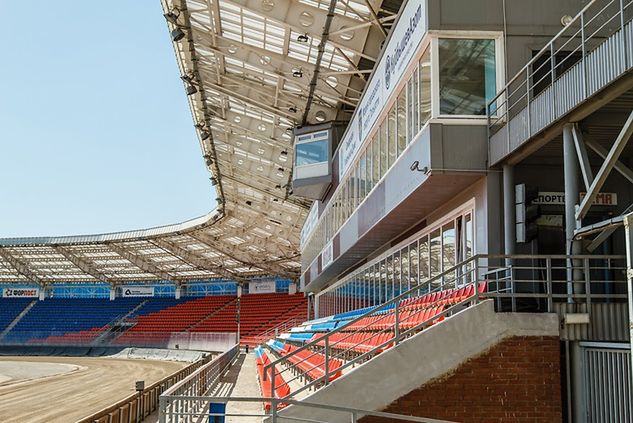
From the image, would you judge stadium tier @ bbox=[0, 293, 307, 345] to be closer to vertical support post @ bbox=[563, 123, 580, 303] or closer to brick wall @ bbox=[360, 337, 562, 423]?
brick wall @ bbox=[360, 337, 562, 423]

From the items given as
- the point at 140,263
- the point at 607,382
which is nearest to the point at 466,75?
the point at 607,382

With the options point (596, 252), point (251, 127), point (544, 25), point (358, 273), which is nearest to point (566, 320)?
point (596, 252)

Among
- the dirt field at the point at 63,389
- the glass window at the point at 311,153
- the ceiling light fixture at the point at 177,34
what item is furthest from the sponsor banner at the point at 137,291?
the ceiling light fixture at the point at 177,34

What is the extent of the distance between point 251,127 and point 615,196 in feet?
82.5

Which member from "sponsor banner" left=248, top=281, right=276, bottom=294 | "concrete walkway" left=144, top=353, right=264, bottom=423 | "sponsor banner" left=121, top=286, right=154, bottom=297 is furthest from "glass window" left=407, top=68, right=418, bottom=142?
"sponsor banner" left=121, top=286, right=154, bottom=297

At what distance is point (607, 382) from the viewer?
34.1ft

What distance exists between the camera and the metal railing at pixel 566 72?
9.59m

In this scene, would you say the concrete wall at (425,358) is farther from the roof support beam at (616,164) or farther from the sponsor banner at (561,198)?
the sponsor banner at (561,198)

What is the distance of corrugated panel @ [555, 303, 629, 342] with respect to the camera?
10.6 meters

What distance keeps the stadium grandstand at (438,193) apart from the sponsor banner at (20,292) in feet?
195

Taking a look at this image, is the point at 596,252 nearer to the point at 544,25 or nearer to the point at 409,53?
the point at 544,25

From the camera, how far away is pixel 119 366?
177 feet

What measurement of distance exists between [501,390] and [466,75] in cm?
571

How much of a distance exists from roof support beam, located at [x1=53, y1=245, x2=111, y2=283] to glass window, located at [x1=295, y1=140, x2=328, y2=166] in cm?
4583
